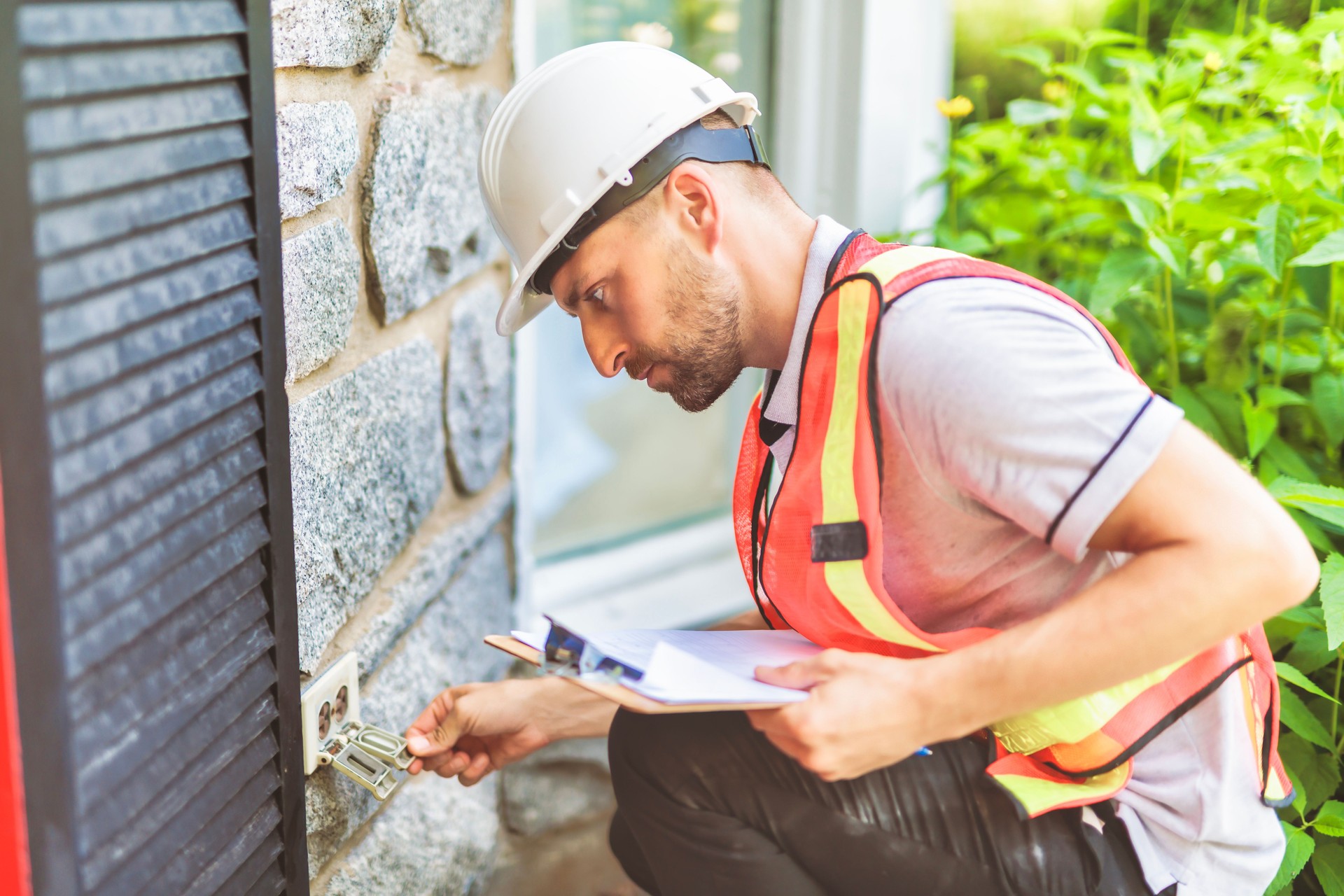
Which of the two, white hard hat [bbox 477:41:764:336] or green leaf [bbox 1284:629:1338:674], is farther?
green leaf [bbox 1284:629:1338:674]

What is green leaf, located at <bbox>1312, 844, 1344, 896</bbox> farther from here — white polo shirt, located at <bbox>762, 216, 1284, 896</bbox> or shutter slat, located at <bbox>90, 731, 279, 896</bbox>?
shutter slat, located at <bbox>90, 731, 279, 896</bbox>

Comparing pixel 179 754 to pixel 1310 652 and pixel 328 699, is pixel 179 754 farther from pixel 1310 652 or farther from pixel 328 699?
pixel 1310 652

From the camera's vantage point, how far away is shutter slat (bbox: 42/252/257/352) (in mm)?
748

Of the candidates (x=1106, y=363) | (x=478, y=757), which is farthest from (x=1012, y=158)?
(x=478, y=757)

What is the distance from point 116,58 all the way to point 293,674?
0.64m

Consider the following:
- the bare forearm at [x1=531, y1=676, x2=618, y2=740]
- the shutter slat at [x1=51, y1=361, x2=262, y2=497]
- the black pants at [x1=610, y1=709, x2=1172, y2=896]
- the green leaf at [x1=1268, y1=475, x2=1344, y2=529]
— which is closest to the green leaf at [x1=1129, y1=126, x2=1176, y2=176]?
the green leaf at [x1=1268, y1=475, x2=1344, y2=529]

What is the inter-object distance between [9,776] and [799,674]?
0.65m

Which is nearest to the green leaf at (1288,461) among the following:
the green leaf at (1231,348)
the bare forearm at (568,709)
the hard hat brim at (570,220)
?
the green leaf at (1231,348)

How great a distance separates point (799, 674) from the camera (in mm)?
1062

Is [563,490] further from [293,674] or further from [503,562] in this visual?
[293,674]

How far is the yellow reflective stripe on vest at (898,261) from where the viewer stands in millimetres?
1051

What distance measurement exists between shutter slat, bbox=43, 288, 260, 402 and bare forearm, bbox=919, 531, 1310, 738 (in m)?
0.69

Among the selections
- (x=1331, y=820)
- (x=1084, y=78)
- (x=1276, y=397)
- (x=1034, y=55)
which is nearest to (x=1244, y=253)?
(x=1276, y=397)

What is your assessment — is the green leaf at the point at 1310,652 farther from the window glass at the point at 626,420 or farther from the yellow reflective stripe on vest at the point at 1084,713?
the window glass at the point at 626,420
